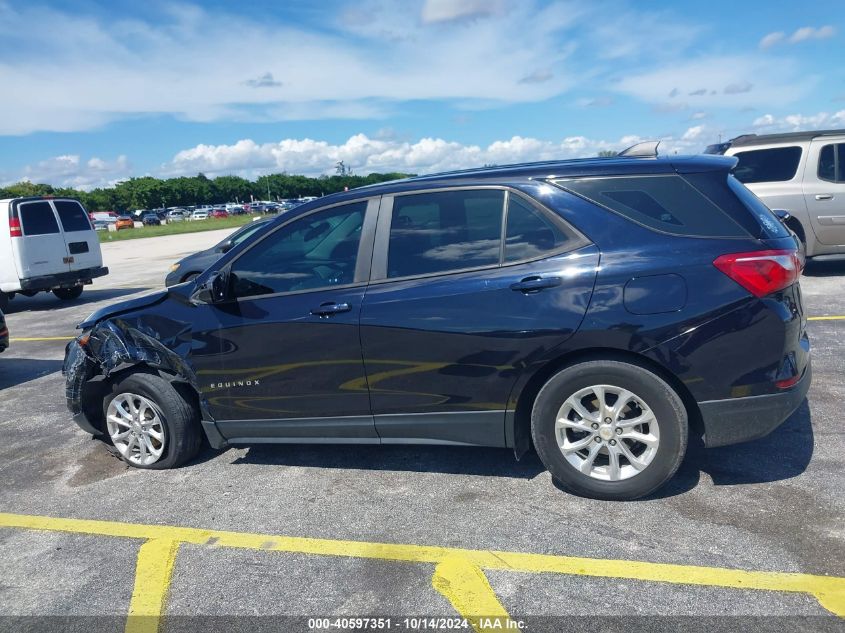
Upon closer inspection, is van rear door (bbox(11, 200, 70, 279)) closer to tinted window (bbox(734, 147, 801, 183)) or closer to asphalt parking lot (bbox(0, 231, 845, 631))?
asphalt parking lot (bbox(0, 231, 845, 631))

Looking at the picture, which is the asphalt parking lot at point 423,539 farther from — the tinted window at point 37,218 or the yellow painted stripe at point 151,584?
the tinted window at point 37,218

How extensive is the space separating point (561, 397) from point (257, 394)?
5.94ft

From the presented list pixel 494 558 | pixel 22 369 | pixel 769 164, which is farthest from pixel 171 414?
pixel 769 164

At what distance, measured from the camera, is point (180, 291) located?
4.29 metres

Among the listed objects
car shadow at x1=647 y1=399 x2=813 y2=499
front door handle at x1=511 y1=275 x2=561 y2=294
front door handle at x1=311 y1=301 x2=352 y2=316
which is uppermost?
front door handle at x1=511 y1=275 x2=561 y2=294

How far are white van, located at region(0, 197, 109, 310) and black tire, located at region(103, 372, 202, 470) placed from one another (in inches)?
353

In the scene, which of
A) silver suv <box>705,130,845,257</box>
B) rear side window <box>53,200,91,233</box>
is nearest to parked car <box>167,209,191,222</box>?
rear side window <box>53,200,91,233</box>

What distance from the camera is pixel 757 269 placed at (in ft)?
10.9

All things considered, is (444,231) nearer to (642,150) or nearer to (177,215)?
(642,150)

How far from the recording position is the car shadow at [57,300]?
13340mm

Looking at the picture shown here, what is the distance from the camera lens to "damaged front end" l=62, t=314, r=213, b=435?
4.27m

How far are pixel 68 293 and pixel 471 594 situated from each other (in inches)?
534

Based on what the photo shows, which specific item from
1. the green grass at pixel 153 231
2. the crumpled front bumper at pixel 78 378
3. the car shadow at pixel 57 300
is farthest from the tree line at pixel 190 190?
the crumpled front bumper at pixel 78 378

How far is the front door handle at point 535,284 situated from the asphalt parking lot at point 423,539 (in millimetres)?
1159
